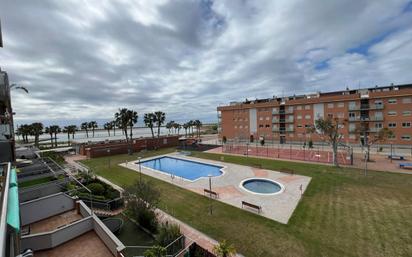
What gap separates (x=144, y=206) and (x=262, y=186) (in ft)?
46.6

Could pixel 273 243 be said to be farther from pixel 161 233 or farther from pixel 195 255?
pixel 161 233

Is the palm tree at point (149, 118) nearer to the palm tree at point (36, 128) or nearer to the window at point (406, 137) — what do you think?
the palm tree at point (36, 128)

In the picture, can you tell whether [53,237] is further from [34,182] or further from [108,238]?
[34,182]

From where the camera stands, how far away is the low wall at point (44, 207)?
13.1 meters

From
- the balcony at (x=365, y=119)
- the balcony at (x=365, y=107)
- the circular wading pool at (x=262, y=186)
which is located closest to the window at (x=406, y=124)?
the balcony at (x=365, y=119)

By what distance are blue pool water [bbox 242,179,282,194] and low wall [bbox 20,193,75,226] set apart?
57.2 feet

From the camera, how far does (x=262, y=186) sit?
22719 mm

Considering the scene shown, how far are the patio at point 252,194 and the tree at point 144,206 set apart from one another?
6766mm

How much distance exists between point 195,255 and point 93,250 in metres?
5.69

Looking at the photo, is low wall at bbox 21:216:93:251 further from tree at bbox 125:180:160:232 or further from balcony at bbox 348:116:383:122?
balcony at bbox 348:116:383:122

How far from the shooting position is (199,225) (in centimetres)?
1418

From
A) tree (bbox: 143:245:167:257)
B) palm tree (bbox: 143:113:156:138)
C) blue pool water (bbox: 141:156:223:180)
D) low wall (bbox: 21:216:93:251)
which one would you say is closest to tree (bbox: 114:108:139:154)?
palm tree (bbox: 143:113:156:138)

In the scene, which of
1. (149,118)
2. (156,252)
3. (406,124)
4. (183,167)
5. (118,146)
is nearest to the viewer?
(156,252)

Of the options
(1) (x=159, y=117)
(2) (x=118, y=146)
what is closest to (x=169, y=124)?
(1) (x=159, y=117)
